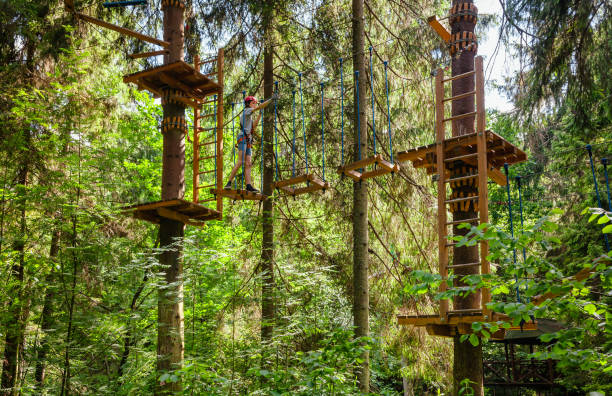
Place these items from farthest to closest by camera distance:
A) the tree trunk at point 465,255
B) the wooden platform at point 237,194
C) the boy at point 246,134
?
the boy at point 246,134 → the wooden platform at point 237,194 → the tree trunk at point 465,255

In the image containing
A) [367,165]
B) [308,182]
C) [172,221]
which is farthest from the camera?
[172,221]

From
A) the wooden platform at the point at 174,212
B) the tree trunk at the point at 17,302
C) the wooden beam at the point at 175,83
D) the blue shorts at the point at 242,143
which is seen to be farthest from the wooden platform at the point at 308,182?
the tree trunk at the point at 17,302

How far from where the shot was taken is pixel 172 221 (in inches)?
267

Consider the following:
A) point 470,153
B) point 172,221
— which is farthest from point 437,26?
point 172,221

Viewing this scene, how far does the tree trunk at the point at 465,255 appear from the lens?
19.3 feet

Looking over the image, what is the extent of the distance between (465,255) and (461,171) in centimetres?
96

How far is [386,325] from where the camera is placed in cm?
850

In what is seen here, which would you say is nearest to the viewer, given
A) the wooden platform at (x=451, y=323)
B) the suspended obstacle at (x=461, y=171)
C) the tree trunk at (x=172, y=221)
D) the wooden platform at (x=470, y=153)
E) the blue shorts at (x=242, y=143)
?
the wooden platform at (x=451, y=323)

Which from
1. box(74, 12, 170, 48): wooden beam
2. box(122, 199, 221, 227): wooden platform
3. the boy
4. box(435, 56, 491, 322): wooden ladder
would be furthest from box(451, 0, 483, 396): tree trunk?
box(74, 12, 170, 48): wooden beam

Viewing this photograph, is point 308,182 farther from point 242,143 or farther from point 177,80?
point 177,80

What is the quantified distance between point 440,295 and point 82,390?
177 inches

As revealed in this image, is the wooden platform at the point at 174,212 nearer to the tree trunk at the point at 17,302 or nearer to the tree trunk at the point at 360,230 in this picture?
the tree trunk at the point at 17,302

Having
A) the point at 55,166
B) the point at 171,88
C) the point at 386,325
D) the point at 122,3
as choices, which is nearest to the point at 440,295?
the point at 171,88

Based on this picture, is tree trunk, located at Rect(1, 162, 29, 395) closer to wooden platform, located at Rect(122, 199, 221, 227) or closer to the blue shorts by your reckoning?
wooden platform, located at Rect(122, 199, 221, 227)
